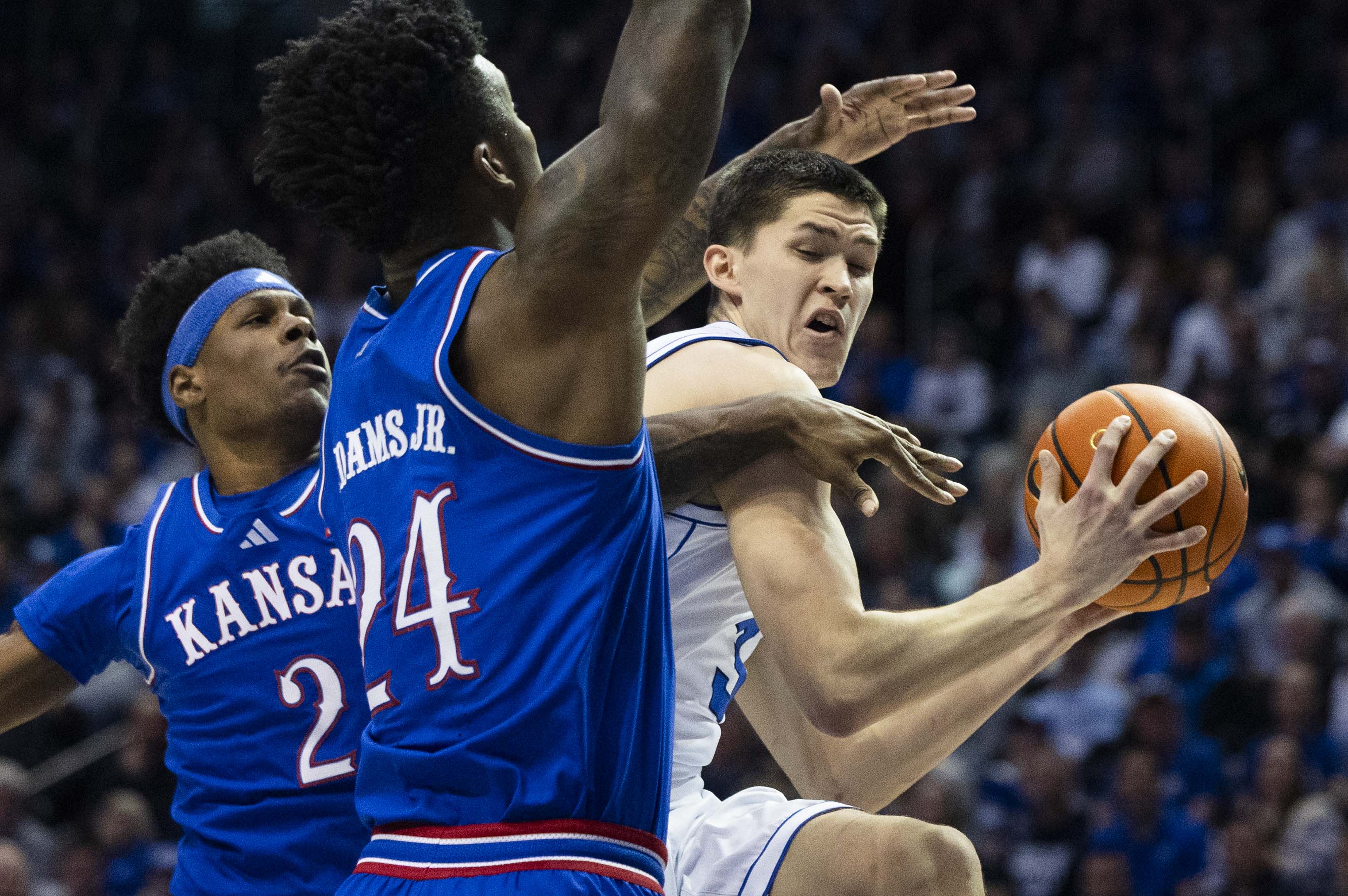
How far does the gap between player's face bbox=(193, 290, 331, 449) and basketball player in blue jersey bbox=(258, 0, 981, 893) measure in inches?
43.6

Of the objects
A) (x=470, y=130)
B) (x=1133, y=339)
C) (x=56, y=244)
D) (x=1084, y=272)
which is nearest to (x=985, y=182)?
(x=1084, y=272)

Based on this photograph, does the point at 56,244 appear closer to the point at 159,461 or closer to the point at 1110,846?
the point at 159,461

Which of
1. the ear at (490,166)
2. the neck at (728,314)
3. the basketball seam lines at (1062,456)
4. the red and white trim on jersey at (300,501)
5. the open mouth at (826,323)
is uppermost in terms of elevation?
the ear at (490,166)

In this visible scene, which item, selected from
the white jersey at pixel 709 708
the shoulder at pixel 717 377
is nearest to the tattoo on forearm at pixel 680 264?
the white jersey at pixel 709 708

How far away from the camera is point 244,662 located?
3.28m

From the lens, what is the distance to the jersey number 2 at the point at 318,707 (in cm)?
317

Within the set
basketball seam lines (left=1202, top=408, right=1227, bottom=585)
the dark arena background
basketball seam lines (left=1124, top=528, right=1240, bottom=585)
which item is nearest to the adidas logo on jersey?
basketball seam lines (left=1124, top=528, right=1240, bottom=585)

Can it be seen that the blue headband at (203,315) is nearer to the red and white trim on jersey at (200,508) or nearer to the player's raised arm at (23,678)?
the red and white trim on jersey at (200,508)

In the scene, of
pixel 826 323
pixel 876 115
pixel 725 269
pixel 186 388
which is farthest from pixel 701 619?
pixel 876 115

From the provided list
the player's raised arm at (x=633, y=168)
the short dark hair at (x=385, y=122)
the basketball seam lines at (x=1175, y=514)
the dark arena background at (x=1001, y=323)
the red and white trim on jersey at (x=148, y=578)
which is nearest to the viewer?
the player's raised arm at (x=633, y=168)

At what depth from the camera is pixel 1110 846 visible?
725 cm

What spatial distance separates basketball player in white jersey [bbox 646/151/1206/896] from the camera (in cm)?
280

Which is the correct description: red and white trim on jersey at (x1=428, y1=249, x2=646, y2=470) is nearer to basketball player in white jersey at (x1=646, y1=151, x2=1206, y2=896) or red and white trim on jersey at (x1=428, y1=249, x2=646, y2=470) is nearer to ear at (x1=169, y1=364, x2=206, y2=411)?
basketball player in white jersey at (x1=646, y1=151, x2=1206, y2=896)

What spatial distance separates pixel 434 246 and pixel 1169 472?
148cm
